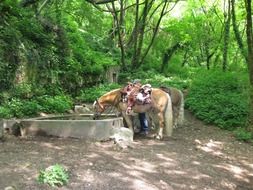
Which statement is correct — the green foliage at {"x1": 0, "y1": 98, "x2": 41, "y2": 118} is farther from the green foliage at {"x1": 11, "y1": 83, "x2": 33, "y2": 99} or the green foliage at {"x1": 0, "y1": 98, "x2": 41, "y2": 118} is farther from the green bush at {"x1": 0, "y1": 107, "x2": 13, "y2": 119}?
the green foliage at {"x1": 11, "y1": 83, "x2": 33, "y2": 99}

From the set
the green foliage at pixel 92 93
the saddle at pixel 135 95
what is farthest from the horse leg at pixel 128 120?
the green foliage at pixel 92 93

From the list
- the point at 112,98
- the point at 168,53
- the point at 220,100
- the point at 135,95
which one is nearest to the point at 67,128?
the point at 112,98

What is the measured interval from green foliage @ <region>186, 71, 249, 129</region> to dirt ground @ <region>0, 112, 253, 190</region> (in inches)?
112

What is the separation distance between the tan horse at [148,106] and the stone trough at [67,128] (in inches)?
32.2

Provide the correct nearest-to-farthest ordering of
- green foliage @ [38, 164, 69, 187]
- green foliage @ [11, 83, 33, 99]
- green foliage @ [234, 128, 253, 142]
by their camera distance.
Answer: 1. green foliage @ [38, 164, 69, 187]
2. green foliage @ [234, 128, 253, 142]
3. green foliage @ [11, 83, 33, 99]

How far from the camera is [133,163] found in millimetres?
7848

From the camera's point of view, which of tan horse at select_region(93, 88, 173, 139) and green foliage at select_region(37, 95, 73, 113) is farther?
green foliage at select_region(37, 95, 73, 113)

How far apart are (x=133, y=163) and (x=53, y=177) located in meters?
2.03

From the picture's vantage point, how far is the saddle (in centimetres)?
1016

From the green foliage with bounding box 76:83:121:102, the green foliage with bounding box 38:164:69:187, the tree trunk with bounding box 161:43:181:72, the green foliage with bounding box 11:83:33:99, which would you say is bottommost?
the green foliage with bounding box 38:164:69:187

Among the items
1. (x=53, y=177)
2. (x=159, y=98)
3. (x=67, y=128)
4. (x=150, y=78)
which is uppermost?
(x=150, y=78)

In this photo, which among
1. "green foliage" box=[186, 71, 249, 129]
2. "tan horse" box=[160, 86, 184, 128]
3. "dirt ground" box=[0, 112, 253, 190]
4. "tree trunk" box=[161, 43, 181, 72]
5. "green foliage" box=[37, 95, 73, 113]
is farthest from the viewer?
"tree trunk" box=[161, 43, 181, 72]

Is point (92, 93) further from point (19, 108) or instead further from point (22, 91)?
point (19, 108)

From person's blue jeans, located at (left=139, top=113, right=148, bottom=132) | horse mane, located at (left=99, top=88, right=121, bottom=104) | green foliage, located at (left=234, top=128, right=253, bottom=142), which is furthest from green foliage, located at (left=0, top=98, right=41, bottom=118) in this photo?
green foliage, located at (left=234, top=128, right=253, bottom=142)
